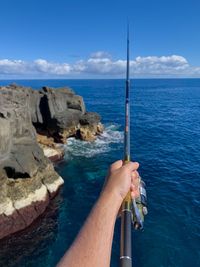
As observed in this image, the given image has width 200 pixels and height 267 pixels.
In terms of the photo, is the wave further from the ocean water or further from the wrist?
the wrist

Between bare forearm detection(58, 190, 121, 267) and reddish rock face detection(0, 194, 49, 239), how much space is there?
22.0 m

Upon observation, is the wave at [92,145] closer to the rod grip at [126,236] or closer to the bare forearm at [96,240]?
the rod grip at [126,236]

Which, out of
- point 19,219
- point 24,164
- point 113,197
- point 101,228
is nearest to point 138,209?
point 113,197

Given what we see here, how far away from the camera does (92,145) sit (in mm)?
46781

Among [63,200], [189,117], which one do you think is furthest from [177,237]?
[189,117]

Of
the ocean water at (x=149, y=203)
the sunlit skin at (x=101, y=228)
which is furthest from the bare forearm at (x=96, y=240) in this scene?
the ocean water at (x=149, y=203)

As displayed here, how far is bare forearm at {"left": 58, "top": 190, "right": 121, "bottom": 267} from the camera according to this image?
305 centimetres

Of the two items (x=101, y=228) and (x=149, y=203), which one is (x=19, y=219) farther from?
(x=101, y=228)

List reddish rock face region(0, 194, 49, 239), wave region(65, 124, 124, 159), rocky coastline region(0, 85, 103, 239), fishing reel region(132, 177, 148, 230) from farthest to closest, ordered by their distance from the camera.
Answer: wave region(65, 124, 124, 159)
rocky coastline region(0, 85, 103, 239)
reddish rock face region(0, 194, 49, 239)
fishing reel region(132, 177, 148, 230)

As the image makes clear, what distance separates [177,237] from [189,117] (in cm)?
5414

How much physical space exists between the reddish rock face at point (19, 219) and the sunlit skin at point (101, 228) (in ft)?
70.9

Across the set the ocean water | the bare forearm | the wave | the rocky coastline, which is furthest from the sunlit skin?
the wave

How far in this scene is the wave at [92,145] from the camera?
4247cm

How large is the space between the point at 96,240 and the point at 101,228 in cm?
17
